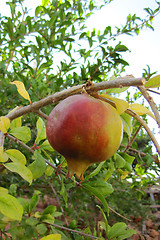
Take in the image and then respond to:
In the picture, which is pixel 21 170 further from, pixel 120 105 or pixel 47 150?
pixel 47 150

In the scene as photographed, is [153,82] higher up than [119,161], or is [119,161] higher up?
[153,82]

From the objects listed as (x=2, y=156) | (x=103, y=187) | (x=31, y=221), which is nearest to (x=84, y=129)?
(x=2, y=156)

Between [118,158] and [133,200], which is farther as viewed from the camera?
[133,200]

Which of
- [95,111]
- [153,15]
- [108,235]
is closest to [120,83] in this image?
[95,111]

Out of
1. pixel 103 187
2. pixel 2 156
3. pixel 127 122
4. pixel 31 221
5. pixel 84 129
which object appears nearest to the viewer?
pixel 84 129

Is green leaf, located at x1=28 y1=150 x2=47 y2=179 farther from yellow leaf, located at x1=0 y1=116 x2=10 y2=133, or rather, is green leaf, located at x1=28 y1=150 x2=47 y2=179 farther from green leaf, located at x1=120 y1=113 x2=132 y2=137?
green leaf, located at x1=120 y1=113 x2=132 y2=137

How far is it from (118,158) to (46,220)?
0.42m

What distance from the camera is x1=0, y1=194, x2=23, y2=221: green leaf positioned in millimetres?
467

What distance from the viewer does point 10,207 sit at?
1.56 feet

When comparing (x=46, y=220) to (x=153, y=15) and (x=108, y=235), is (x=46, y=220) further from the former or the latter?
(x=153, y=15)

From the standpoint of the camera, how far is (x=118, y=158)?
2.88ft

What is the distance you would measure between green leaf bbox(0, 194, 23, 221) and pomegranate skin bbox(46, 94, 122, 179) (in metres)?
0.17

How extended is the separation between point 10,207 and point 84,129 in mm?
245

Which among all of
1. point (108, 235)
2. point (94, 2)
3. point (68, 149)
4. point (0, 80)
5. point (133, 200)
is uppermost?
point (94, 2)
